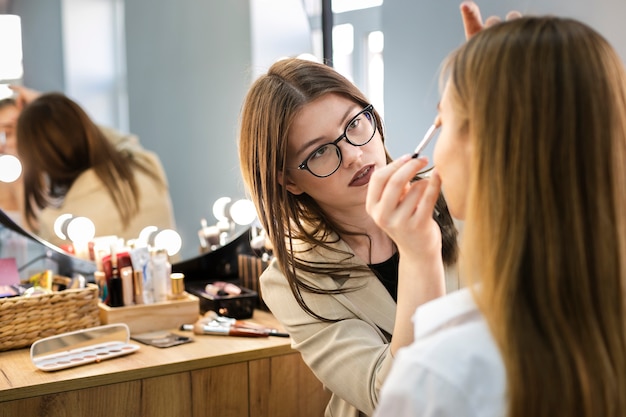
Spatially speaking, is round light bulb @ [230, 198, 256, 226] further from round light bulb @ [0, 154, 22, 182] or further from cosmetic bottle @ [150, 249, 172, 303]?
round light bulb @ [0, 154, 22, 182]

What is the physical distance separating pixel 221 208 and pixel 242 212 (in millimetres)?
56

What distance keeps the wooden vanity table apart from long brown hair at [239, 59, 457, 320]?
0.94 ft

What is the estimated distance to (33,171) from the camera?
1.67m

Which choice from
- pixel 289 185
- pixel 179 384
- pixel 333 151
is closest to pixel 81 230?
pixel 179 384

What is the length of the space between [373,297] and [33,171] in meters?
0.86

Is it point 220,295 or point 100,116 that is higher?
point 100,116

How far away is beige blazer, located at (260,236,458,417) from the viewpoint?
115 centimetres

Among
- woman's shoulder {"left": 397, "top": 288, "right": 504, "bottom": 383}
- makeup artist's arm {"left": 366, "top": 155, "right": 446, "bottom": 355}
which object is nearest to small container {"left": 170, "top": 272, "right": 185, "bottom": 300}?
makeup artist's arm {"left": 366, "top": 155, "right": 446, "bottom": 355}

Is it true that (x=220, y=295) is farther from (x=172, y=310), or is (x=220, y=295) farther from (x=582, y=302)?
(x=582, y=302)

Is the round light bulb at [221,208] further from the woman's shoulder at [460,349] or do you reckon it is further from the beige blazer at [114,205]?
the woman's shoulder at [460,349]

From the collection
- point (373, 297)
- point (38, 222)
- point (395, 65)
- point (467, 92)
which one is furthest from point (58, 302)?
point (467, 92)

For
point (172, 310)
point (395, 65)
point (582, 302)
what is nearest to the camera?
point (582, 302)

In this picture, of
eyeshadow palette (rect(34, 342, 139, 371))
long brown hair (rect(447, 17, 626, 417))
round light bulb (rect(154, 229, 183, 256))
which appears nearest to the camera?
long brown hair (rect(447, 17, 626, 417))

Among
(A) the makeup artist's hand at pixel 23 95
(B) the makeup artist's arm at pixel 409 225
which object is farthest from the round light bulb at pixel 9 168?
(B) the makeup artist's arm at pixel 409 225
